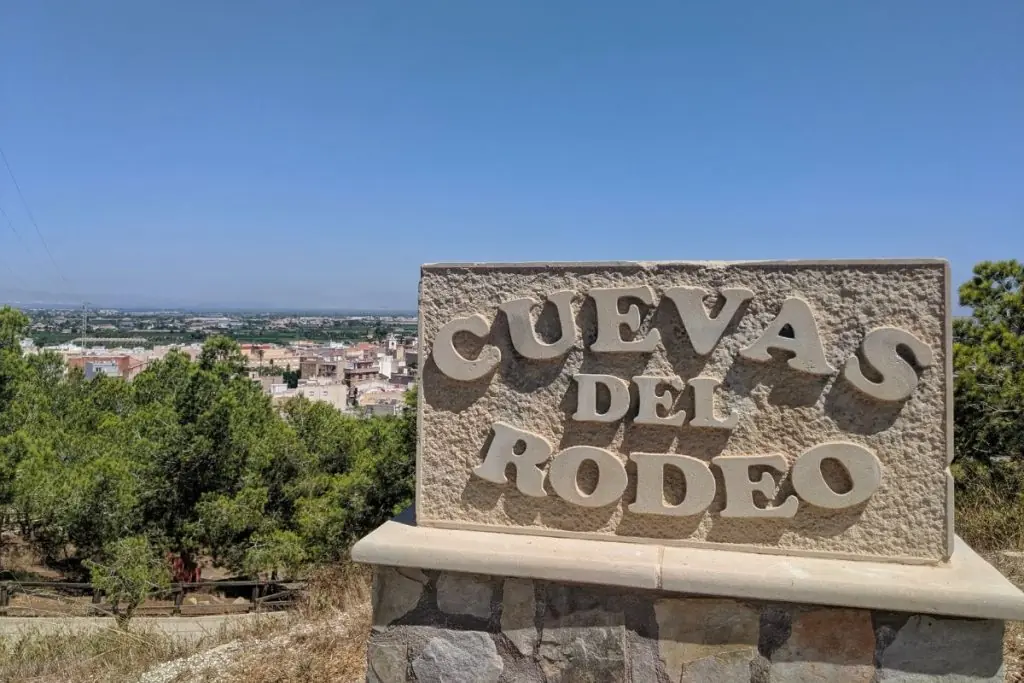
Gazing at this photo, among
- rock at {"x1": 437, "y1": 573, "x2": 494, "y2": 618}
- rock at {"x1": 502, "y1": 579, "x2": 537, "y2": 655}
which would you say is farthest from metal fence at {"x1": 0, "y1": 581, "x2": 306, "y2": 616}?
rock at {"x1": 502, "y1": 579, "x2": 537, "y2": 655}

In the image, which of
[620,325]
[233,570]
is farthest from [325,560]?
[620,325]

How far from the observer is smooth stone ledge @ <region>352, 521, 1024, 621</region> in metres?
2.33

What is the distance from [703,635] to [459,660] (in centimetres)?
98

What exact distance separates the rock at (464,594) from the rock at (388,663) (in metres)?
0.27

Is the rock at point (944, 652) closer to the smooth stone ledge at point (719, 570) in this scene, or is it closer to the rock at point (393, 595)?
the smooth stone ledge at point (719, 570)

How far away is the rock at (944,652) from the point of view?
2.35m

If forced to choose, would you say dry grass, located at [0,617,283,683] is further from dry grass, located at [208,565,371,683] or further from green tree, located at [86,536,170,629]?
green tree, located at [86,536,170,629]

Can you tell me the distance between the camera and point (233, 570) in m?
13.2

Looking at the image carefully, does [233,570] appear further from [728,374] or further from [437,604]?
[728,374]

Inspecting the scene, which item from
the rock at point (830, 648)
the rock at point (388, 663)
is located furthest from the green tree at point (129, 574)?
the rock at point (830, 648)

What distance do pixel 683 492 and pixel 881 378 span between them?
0.85 m

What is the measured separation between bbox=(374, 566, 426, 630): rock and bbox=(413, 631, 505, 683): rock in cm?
18

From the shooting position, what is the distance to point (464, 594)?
281cm

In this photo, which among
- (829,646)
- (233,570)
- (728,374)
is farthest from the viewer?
(233,570)
